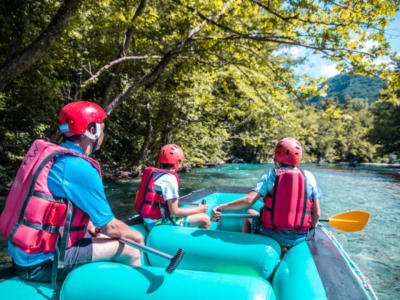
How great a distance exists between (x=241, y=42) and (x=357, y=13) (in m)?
2.56

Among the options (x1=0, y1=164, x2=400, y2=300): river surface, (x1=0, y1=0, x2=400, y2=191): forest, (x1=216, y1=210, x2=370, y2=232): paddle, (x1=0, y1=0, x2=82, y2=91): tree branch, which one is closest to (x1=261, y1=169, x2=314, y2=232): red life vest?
(x1=216, y1=210, x2=370, y2=232): paddle

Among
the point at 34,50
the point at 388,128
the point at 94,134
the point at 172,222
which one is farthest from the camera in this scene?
the point at 388,128

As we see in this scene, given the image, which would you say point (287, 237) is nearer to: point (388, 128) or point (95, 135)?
point (95, 135)

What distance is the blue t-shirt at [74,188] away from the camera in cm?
141

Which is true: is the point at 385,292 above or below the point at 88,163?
below

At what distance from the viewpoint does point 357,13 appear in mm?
3818

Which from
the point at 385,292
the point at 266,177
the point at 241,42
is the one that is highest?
the point at 241,42

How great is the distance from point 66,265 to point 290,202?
1762 millimetres

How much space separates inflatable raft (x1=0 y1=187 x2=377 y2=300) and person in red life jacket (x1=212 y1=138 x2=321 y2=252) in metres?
0.19

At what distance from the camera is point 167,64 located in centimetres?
636

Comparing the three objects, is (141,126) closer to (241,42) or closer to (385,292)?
(241,42)

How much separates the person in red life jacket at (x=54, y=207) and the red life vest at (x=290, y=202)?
1.42 meters

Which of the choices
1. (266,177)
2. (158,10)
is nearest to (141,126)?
(158,10)

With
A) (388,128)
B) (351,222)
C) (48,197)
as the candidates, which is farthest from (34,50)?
(388,128)
